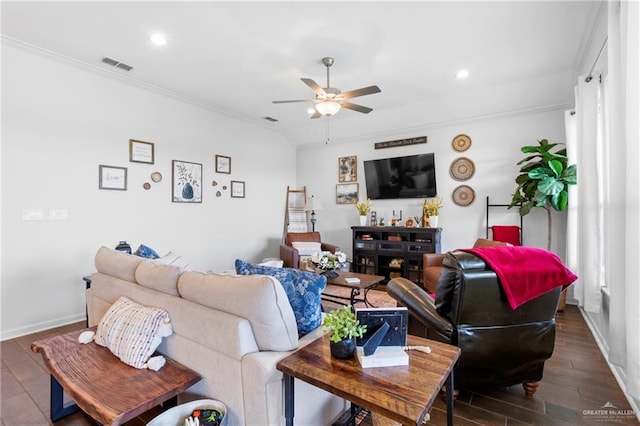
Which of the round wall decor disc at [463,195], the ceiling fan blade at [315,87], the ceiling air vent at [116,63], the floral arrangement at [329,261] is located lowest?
the floral arrangement at [329,261]

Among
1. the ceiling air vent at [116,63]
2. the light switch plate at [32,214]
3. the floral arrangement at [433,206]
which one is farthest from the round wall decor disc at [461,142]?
the light switch plate at [32,214]

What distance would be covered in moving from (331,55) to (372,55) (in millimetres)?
448

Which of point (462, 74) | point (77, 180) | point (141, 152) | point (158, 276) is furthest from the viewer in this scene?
point (141, 152)

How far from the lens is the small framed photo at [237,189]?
17.4 feet

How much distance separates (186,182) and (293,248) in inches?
77.1

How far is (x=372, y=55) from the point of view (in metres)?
3.34

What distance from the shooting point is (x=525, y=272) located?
1772mm

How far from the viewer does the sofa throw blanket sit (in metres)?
1.75

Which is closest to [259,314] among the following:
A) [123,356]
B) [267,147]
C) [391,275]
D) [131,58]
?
[123,356]

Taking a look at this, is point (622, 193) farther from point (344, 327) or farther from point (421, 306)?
point (344, 327)

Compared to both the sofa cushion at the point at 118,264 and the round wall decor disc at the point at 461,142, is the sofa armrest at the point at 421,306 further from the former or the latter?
the round wall decor disc at the point at 461,142

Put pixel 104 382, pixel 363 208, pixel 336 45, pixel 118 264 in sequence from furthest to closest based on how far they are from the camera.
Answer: pixel 363 208
pixel 336 45
pixel 118 264
pixel 104 382

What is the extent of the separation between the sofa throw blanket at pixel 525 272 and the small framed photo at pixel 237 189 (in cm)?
426

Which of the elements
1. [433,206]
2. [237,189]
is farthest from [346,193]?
[237,189]
